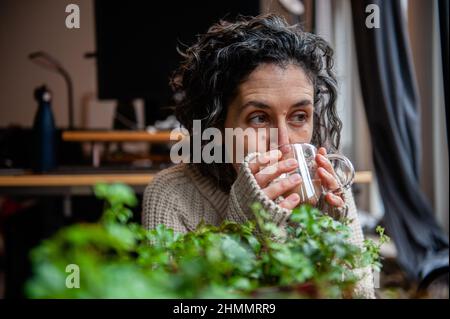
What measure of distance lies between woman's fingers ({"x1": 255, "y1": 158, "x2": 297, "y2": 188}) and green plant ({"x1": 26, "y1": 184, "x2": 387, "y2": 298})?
0.67ft

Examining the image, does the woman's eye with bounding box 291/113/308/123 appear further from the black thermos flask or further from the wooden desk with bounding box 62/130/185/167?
the wooden desk with bounding box 62/130/185/167

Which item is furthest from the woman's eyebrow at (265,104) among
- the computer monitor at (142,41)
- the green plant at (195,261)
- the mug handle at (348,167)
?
the computer monitor at (142,41)

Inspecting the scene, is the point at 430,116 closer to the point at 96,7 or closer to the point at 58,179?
the point at 96,7

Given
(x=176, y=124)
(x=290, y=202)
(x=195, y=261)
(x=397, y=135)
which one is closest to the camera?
(x=195, y=261)

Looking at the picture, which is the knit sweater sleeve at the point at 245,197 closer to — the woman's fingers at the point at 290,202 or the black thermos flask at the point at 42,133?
the woman's fingers at the point at 290,202

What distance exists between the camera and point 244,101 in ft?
3.25

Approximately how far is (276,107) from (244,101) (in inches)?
2.7

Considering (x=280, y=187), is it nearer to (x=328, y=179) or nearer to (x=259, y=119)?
(x=328, y=179)

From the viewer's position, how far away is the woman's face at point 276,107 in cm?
94

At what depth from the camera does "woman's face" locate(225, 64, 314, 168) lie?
944mm

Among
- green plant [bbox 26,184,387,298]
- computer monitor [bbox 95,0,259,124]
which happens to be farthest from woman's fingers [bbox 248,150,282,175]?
computer monitor [bbox 95,0,259,124]

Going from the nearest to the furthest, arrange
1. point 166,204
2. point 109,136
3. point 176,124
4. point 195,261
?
point 195,261 < point 166,204 < point 109,136 < point 176,124

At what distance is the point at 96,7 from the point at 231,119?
2.08 metres

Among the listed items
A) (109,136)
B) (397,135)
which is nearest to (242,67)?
(397,135)
